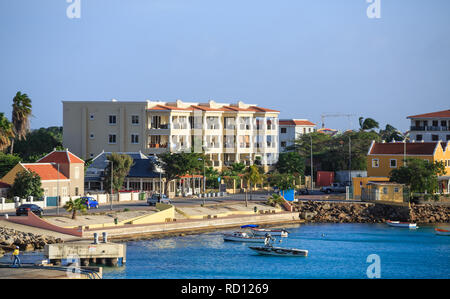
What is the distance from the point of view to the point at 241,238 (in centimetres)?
7744

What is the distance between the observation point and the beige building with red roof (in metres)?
85.0

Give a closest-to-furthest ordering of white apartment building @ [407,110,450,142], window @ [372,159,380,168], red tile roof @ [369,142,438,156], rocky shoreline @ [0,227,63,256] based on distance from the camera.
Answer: rocky shoreline @ [0,227,63,256], red tile roof @ [369,142,438,156], window @ [372,159,380,168], white apartment building @ [407,110,450,142]

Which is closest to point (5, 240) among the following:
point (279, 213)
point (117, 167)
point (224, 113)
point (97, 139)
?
point (117, 167)

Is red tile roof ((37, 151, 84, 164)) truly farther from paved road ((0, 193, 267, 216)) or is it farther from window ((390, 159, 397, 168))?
window ((390, 159, 397, 168))

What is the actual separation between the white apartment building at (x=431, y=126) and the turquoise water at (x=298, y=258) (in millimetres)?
44577

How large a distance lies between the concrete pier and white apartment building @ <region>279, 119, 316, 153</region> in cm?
10310

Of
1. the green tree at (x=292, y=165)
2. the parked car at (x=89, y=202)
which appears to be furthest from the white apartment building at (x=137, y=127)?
the parked car at (x=89, y=202)

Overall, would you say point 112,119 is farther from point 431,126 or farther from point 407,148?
point 431,126

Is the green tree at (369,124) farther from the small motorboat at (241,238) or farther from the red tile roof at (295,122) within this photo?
the small motorboat at (241,238)

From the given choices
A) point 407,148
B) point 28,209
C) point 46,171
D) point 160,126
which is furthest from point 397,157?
point 28,209

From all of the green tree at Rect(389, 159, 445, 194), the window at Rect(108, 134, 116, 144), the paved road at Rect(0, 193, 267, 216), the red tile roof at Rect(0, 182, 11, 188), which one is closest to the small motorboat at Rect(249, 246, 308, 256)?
the paved road at Rect(0, 193, 267, 216)

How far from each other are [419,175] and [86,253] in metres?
53.8

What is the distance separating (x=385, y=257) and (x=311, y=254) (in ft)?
22.1

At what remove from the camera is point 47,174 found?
8638 centimetres
